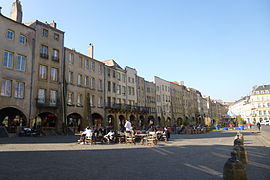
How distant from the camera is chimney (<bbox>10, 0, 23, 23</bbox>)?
2578 centimetres

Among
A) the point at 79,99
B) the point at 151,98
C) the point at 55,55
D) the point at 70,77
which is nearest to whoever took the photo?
the point at 55,55

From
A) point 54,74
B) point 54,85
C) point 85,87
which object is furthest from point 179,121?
point 54,74

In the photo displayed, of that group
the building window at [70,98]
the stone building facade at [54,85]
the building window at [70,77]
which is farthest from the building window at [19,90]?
the building window at [70,77]

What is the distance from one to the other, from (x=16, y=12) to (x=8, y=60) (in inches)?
281

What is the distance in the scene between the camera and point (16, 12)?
84.5ft

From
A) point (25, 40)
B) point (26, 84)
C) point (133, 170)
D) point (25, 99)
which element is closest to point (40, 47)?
point (25, 40)

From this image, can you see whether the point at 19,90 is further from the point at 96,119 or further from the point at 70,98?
the point at 96,119

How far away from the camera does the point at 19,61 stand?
2359 centimetres

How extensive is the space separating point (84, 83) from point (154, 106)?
22524 mm

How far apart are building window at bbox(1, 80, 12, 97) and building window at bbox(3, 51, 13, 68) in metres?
1.71

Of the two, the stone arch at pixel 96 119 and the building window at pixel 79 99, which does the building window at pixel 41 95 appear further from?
the stone arch at pixel 96 119

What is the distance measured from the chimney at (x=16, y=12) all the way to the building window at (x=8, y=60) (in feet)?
18.4

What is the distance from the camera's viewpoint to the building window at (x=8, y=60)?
2229 centimetres

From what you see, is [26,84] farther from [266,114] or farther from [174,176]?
[266,114]
